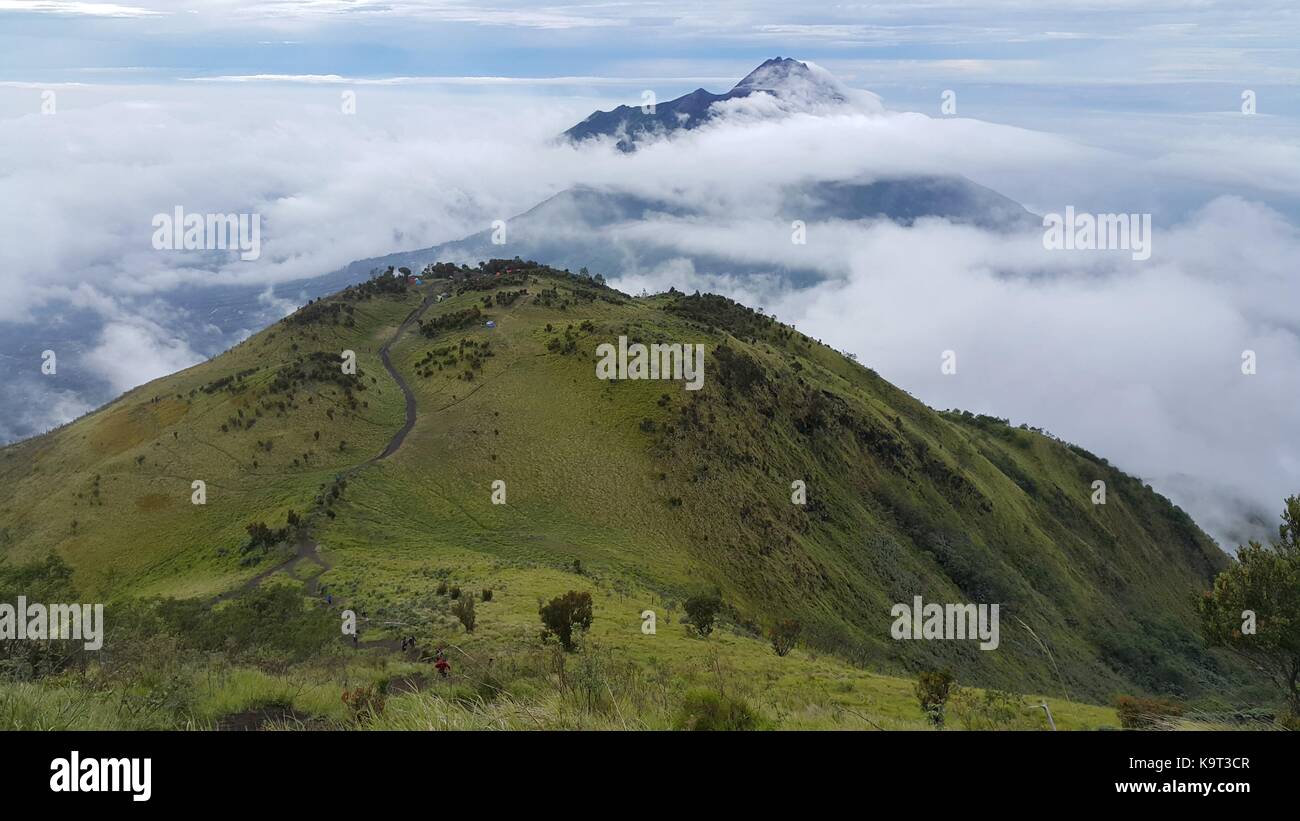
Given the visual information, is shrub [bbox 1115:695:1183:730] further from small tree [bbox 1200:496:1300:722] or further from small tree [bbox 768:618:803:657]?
small tree [bbox 768:618:803:657]

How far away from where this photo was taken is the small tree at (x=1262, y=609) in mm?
15461

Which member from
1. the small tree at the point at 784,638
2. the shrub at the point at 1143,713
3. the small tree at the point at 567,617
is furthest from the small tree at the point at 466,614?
the shrub at the point at 1143,713

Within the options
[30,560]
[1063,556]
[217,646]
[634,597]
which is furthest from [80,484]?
[1063,556]

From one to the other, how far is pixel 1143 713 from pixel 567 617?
1240 cm

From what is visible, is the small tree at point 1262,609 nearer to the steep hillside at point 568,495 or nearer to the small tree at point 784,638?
the steep hillside at point 568,495

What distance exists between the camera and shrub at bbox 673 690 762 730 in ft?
24.9

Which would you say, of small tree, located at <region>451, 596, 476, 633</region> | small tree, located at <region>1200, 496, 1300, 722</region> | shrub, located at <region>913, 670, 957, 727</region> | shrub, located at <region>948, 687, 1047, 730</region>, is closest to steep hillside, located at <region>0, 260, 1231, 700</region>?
small tree, located at <region>451, 596, 476, 633</region>

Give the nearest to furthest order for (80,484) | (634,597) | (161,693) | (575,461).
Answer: (161,693) → (634,597) → (80,484) → (575,461)

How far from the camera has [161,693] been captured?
27.9ft

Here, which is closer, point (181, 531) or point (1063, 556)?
point (181, 531)

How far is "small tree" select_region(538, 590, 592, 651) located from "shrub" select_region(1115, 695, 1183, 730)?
38.2ft

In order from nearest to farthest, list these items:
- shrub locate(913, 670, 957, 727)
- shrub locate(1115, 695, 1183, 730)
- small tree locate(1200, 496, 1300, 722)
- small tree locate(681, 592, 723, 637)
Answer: shrub locate(1115, 695, 1183, 730), shrub locate(913, 670, 957, 727), small tree locate(1200, 496, 1300, 722), small tree locate(681, 592, 723, 637)

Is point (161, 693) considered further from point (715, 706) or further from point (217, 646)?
point (217, 646)
